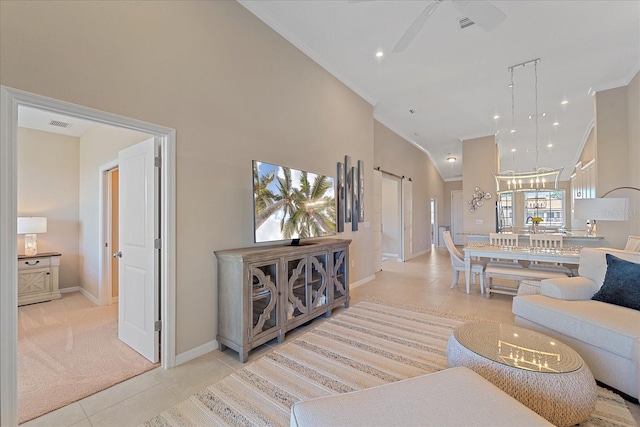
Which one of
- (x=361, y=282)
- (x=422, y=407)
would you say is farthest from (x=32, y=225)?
(x=422, y=407)

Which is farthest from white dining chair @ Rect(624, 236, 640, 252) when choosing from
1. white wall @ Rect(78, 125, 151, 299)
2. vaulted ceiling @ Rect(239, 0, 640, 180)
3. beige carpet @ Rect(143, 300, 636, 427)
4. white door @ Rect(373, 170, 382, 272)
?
white wall @ Rect(78, 125, 151, 299)

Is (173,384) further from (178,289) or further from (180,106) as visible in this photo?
(180,106)

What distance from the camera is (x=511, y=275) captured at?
389 centimetres

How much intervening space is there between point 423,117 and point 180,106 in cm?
542

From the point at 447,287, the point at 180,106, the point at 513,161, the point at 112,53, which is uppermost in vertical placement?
the point at 513,161

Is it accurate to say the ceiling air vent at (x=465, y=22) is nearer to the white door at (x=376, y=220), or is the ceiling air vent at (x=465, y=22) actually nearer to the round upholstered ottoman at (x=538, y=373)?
the white door at (x=376, y=220)

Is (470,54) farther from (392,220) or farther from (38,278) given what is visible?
(38,278)

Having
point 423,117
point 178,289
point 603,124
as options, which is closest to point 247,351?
point 178,289

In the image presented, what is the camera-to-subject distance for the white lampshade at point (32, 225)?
3947mm

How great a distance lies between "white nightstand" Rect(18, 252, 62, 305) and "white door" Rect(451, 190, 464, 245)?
12297mm

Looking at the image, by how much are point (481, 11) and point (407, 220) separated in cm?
618

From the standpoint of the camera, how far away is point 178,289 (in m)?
2.33

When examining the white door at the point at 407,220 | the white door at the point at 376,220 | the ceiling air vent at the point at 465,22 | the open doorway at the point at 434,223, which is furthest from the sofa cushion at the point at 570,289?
the open doorway at the point at 434,223

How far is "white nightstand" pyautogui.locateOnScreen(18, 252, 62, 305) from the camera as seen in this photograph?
3.89m
